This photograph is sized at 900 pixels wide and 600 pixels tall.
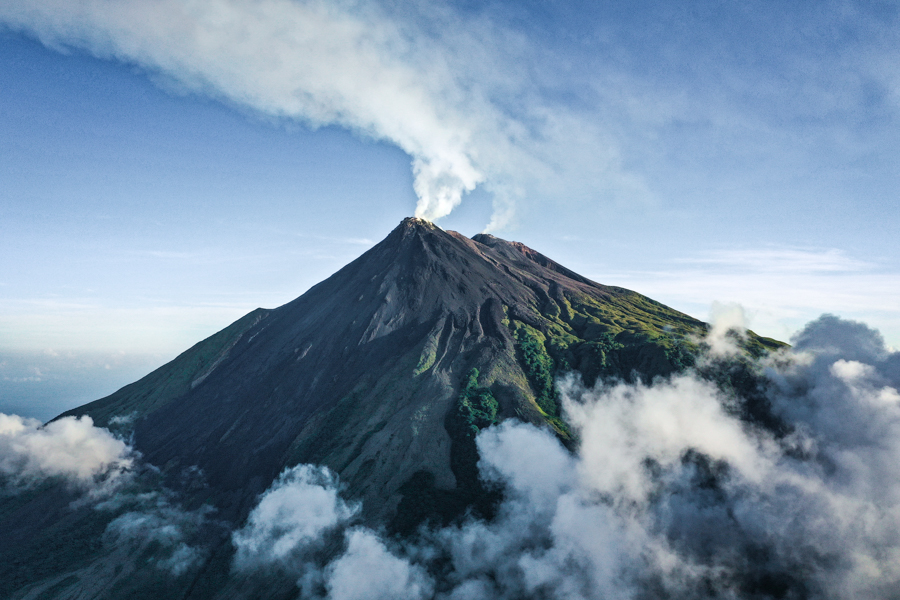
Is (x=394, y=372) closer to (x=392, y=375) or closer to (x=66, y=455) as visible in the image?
(x=392, y=375)

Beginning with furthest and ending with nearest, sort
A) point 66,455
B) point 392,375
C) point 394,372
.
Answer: point 66,455 → point 394,372 → point 392,375

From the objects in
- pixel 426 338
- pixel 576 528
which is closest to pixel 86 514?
pixel 426 338

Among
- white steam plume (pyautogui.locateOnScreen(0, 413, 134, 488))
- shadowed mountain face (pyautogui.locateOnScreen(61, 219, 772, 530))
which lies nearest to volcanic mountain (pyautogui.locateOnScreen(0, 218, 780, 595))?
shadowed mountain face (pyautogui.locateOnScreen(61, 219, 772, 530))

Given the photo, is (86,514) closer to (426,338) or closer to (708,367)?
(426,338)

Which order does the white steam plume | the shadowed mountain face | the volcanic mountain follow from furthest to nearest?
the white steam plume
the shadowed mountain face
the volcanic mountain

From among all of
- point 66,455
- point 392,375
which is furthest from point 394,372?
point 66,455

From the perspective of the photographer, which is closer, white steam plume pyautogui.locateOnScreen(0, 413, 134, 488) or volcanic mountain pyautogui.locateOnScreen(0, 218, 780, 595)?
volcanic mountain pyautogui.locateOnScreen(0, 218, 780, 595)

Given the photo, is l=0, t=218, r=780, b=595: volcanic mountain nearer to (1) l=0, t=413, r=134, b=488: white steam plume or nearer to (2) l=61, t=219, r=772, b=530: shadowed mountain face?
(2) l=61, t=219, r=772, b=530: shadowed mountain face
